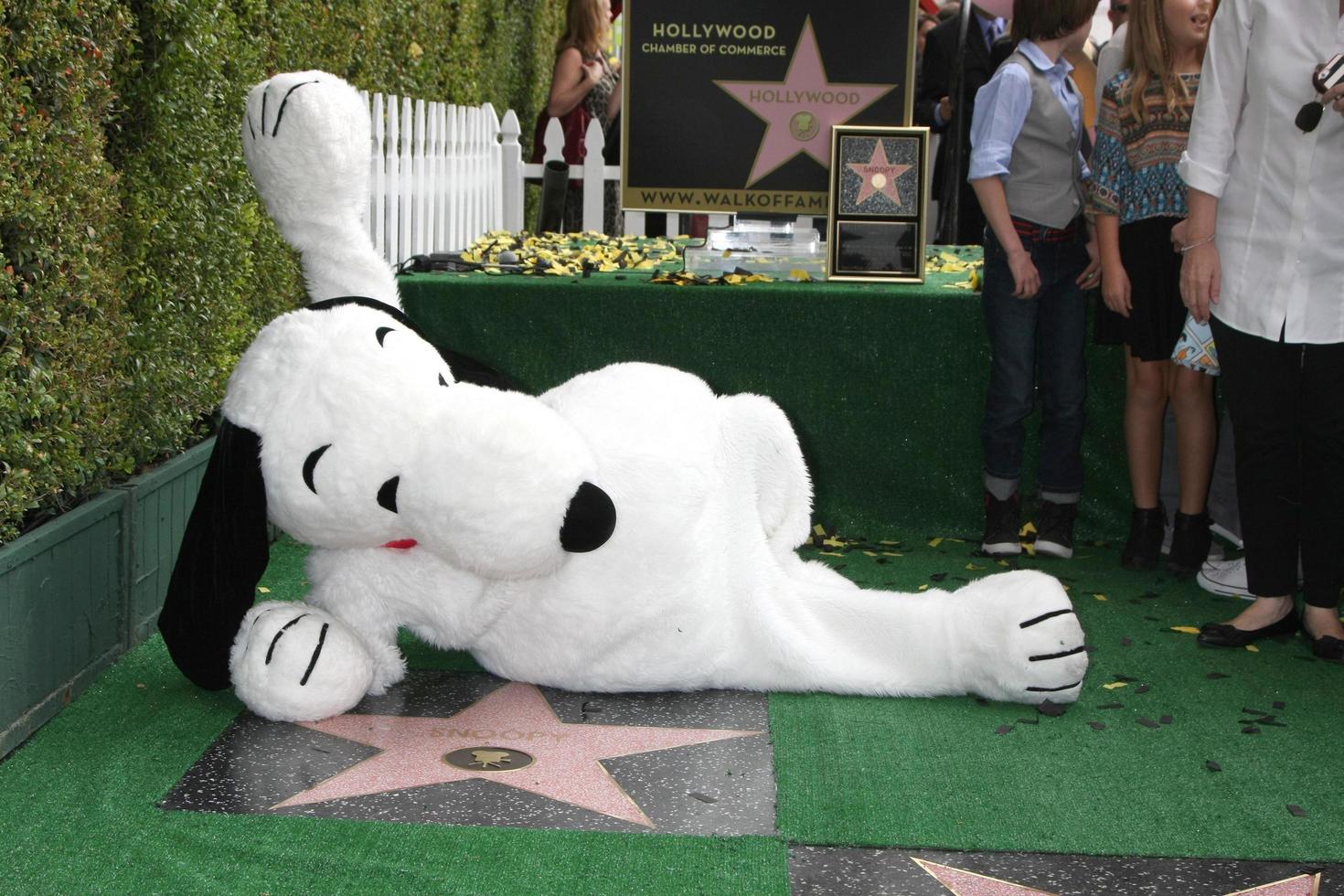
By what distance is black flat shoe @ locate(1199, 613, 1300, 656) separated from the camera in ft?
11.3

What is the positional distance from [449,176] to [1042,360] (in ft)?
10.1

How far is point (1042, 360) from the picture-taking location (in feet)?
14.0

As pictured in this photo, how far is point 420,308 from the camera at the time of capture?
435cm

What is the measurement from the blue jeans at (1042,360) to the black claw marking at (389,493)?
2193 mm

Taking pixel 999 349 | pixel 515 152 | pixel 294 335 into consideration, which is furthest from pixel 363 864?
pixel 515 152

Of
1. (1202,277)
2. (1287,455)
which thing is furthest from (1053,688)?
(1202,277)

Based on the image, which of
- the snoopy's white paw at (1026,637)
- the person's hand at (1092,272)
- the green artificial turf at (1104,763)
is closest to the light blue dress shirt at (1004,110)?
the person's hand at (1092,272)

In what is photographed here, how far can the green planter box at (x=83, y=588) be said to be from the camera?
2672 millimetres

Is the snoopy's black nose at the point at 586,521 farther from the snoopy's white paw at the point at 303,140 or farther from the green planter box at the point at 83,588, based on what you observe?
the green planter box at the point at 83,588

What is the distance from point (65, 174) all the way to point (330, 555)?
0.93 m

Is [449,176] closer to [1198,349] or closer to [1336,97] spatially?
[1198,349]

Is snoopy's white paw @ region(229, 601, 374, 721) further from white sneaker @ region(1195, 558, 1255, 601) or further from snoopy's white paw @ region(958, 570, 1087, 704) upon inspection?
white sneaker @ region(1195, 558, 1255, 601)

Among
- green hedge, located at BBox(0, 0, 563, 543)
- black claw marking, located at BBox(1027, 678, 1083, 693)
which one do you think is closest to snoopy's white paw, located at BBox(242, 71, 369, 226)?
green hedge, located at BBox(0, 0, 563, 543)

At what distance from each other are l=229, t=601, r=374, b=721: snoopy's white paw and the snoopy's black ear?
0.05m
